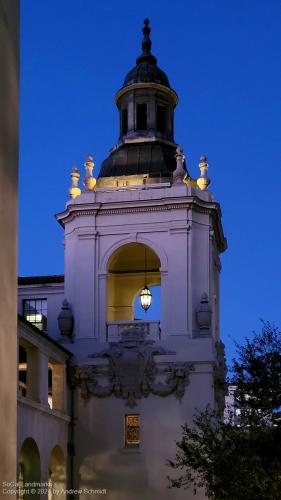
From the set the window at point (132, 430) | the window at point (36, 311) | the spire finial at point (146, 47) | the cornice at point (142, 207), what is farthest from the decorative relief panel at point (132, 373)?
the spire finial at point (146, 47)

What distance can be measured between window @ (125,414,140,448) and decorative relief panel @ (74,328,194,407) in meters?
0.56

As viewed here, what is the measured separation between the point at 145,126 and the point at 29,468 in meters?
15.9

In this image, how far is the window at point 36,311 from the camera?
122 ft

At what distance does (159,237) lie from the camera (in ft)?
110

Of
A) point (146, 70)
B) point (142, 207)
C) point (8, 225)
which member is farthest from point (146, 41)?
point (8, 225)

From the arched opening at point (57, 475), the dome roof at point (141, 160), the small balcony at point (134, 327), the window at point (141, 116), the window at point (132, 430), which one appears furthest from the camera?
the window at point (141, 116)

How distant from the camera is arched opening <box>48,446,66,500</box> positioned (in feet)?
102

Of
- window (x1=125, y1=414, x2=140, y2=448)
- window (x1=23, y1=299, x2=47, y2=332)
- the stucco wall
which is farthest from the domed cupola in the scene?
the stucco wall

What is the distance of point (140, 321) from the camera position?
33.0 m

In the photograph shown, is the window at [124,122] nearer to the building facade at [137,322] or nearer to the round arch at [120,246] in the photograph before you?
the building facade at [137,322]

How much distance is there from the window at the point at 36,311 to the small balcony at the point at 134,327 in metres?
4.72

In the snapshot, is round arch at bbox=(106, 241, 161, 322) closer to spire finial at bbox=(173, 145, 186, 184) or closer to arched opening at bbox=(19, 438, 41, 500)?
spire finial at bbox=(173, 145, 186, 184)

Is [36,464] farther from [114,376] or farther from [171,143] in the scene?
[171,143]

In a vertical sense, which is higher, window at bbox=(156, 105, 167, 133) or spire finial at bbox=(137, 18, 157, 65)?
spire finial at bbox=(137, 18, 157, 65)
